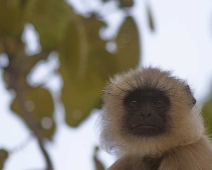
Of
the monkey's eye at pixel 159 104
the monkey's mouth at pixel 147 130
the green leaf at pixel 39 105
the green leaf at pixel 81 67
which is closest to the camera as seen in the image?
the green leaf at pixel 81 67

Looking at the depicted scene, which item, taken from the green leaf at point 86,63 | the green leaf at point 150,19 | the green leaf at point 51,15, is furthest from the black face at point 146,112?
the green leaf at point 51,15

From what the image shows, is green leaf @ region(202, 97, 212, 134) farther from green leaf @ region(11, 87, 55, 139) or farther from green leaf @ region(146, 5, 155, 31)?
green leaf @ region(11, 87, 55, 139)

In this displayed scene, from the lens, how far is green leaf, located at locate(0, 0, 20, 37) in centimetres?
336

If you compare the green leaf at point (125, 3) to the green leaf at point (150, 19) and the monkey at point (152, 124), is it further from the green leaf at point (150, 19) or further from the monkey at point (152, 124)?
the monkey at point (152, 124)

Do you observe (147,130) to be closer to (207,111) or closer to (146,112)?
(146,112)

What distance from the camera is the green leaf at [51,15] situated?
330 cm

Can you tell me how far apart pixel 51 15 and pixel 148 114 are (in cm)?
104

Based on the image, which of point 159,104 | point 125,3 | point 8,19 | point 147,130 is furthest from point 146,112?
point 8,19

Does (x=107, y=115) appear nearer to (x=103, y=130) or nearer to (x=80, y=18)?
(x=103, y=130)

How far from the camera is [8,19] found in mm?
3389

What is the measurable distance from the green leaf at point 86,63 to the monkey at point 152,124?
23 centimetres

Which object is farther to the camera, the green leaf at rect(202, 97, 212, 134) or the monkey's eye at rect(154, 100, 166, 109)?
the monkey's eye at rect(154, 100, 166, 109)

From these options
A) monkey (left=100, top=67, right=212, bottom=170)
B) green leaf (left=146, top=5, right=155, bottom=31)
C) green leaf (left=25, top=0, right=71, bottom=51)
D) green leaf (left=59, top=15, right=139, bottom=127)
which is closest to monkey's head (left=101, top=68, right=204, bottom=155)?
monkey (left=100, top=67, right=212, bottom=170)

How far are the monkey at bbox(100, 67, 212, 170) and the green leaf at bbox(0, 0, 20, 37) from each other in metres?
1.15
